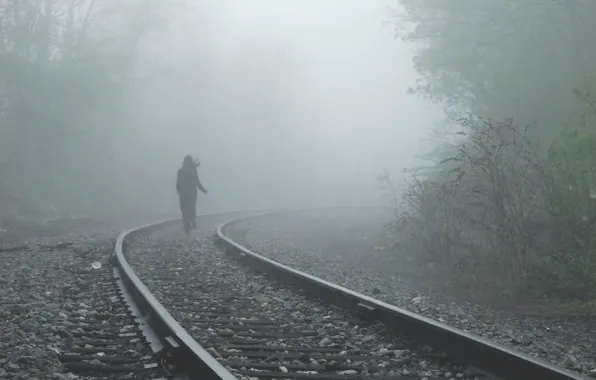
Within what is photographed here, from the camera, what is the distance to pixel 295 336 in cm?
576

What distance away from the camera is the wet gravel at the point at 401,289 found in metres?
5.61

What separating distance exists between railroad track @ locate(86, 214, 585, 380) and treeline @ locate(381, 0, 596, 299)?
9.13ft

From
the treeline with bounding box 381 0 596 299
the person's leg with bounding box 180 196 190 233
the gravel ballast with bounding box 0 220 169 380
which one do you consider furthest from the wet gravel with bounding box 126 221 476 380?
the person's leg with bounding box 180 196 190 233

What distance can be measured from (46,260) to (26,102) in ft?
56.2

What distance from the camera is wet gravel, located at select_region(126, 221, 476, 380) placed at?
471 centimetres

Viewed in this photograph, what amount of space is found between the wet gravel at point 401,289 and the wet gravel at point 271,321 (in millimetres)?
986

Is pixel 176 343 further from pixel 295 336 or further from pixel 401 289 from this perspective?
pixel 401 289

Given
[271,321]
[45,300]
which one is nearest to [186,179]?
[45,300]

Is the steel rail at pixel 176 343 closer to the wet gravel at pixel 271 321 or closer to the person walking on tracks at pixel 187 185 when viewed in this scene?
the wet gravel at pixel 271 321

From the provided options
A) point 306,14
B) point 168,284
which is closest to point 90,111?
point 168,284

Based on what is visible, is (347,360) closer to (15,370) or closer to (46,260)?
(15,370)

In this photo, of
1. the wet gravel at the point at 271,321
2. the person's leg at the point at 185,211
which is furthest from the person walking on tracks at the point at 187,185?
Result: the wet gravel at the point at 271,321

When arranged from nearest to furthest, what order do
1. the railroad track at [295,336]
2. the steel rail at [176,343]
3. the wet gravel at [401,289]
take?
the steel rail at [176,343], the railroad track at [295,336], the wet gravel at [401,289]

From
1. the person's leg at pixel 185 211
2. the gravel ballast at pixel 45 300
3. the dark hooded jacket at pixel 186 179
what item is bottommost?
the gravel ballast at pixel 45 300
